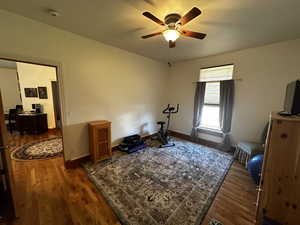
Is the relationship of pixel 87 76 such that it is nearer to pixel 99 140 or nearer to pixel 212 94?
pixel 99 140

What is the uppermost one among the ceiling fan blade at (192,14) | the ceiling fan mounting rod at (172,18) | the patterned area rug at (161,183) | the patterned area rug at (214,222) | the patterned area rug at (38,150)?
the ceiling fan mounting rod at (172,18)

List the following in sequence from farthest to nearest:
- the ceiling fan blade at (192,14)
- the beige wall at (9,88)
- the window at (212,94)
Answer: the beige wall at (9,88)
the window at (212,94)
the ceiling fan blade at (192,14)

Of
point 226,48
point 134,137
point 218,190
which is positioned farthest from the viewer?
point 134,137

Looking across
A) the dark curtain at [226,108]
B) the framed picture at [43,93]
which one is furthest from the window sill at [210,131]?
the framed picture at [43,93]

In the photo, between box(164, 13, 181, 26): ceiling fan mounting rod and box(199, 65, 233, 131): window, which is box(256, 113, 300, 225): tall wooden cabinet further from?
box(199, 65, 233, 131): window

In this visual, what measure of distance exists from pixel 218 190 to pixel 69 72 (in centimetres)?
330

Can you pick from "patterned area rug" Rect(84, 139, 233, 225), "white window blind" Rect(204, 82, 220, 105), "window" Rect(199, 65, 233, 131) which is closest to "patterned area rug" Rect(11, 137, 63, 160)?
"patterned area rug" Rect(84, 139, 233, 225)

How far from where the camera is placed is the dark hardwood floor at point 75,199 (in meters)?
1.43

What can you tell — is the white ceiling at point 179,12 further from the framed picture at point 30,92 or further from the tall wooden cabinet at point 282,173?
the framed picture at point 30,92

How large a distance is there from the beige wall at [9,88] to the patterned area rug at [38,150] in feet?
13.9

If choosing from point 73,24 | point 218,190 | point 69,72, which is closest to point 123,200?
point 218,190

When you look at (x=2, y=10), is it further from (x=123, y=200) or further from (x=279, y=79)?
(x=279, y=79)

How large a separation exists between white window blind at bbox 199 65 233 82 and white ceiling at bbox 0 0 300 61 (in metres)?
0.65

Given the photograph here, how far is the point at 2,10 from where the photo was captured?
1.65m
